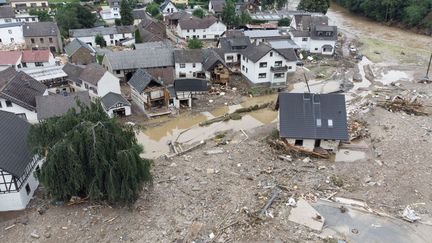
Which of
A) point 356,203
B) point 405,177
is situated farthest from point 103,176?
point 405,177

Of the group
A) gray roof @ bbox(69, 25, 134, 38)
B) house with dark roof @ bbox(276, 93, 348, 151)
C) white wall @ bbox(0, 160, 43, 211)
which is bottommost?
white wall @ bbox(0, 160, 43, 211)

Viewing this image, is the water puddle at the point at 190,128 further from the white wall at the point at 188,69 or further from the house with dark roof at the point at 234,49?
the house with dark roof at the point at 234,49

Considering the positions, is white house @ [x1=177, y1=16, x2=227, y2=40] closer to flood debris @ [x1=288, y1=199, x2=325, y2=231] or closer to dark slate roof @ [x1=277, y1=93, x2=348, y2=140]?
dark slate roof @ [x1=277, y1=93, x2=348, y2=140]

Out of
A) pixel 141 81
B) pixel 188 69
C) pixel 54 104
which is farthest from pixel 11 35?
pixel 54 104

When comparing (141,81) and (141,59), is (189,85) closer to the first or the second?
(141,81)

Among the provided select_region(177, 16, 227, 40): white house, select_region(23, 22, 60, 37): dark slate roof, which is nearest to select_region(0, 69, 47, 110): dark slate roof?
select_region(23, 22, 60, 37): dark slate roof

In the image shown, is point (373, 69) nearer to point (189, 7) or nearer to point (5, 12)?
point (189, 7)
